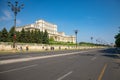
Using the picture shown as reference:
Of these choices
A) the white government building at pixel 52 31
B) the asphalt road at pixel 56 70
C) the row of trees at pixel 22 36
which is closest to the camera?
the asphalt road at pixel 56 70

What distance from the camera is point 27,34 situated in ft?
241

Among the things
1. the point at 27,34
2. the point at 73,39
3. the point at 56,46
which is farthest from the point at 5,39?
the point at 73,39

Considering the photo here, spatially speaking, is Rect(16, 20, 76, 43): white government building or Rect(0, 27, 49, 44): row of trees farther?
Rect(16, 20, 76, 43): white government building

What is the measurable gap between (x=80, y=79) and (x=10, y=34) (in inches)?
2619

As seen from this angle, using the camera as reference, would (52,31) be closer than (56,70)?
No

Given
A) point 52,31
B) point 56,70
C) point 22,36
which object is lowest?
point 56,70

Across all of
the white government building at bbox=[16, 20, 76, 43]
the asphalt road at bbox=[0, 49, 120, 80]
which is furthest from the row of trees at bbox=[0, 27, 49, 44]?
the asphalt road at bbox=[0, 49, 120, 80]

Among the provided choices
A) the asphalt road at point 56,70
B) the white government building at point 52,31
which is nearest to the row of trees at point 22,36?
the white government building at point 52,31

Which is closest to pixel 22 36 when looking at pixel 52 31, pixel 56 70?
pixel 56 70

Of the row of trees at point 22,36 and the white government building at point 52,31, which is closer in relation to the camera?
the row of trees at point 22,36

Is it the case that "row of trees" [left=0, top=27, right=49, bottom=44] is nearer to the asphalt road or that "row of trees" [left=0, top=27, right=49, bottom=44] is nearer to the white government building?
the white government building

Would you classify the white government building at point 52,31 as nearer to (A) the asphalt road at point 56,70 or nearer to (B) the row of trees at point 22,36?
(B) the row of trees at point 22,36

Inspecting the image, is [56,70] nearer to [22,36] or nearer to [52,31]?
[22,36]

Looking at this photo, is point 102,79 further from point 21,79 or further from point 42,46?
point 42,46
